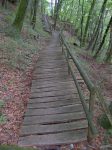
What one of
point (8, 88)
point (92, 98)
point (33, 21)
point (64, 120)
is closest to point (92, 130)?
point (92, 98)

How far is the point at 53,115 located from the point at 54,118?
0.64 feet

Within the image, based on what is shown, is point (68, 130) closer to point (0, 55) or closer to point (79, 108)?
point (79, 108)

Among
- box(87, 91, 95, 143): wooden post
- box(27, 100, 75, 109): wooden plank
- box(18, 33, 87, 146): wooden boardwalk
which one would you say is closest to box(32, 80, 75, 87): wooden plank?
box(18, 33, 87, 146): wooden boardwalk

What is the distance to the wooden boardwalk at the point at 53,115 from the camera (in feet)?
19.0

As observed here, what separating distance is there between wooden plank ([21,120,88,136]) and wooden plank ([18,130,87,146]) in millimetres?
153

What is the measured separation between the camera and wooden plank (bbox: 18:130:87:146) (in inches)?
220

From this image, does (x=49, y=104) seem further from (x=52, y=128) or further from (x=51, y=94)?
(x=52, y=128)

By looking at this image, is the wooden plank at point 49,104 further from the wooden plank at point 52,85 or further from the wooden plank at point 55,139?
the wooden plank at point 55,139

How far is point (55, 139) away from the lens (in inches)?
225

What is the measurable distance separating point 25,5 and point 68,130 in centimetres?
1379

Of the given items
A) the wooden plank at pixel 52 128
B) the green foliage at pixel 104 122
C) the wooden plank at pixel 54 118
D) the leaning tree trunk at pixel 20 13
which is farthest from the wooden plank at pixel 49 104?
the leaning tree trunk at pixel 20 13

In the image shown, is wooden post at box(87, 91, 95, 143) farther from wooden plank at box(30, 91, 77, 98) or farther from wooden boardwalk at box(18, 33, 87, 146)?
wooden plank at box(30, 91, 77, 98)

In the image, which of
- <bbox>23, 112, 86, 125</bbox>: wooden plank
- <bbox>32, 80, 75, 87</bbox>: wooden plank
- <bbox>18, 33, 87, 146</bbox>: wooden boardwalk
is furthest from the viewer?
<bbox>32, 80, 75, 87</bbox>: wooden plank

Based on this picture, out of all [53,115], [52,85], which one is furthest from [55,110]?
[52,85]
